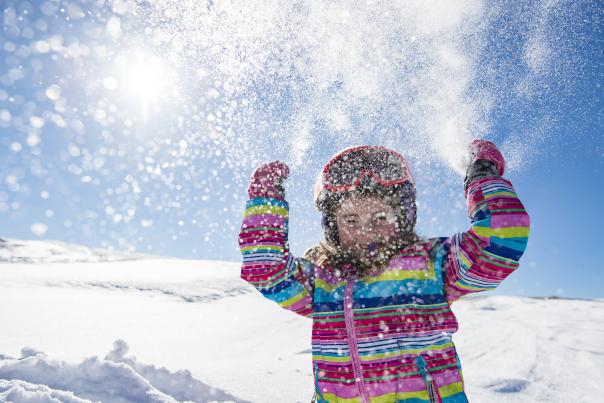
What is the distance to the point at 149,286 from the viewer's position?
898cm

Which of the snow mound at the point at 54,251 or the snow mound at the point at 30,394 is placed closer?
the snow mound at the point at 30,394

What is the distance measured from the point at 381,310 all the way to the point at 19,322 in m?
4.85

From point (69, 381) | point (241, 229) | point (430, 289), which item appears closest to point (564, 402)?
point (430, 289)

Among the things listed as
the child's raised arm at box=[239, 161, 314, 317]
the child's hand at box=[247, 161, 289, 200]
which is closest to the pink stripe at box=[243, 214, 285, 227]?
the child's raised arm at box=[239, 161, 314, 317]

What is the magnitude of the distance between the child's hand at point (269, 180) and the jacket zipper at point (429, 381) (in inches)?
36.9

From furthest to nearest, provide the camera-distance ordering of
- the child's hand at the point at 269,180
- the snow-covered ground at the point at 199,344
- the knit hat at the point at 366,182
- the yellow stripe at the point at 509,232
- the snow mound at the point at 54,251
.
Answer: the snow mound at the point at 54,251 < the snow-covered ground at the point at 199,344 < the knit hat at the point at 366,182 < the child's hand at the point at 269,180 < the yellow stripe at the point at 509,232

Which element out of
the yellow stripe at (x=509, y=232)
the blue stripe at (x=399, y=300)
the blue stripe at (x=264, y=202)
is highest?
the blue stripe at (x=264, y=202)

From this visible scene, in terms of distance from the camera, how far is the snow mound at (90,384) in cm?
207

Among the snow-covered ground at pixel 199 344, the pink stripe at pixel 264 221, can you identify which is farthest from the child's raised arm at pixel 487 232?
the snow-covered ground at pixel 199 344

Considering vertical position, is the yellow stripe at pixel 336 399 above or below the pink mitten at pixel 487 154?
below

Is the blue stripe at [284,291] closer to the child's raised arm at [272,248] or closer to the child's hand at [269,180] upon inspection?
the child's raised arm at [272,248]

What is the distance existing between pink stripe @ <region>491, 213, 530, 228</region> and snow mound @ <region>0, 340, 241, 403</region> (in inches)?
89.8

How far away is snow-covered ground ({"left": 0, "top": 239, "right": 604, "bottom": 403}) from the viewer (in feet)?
8.20

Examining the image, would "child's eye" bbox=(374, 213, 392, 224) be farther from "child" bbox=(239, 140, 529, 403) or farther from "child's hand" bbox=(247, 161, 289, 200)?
"child's hand" bbox=(247, 161, 289, 200)
